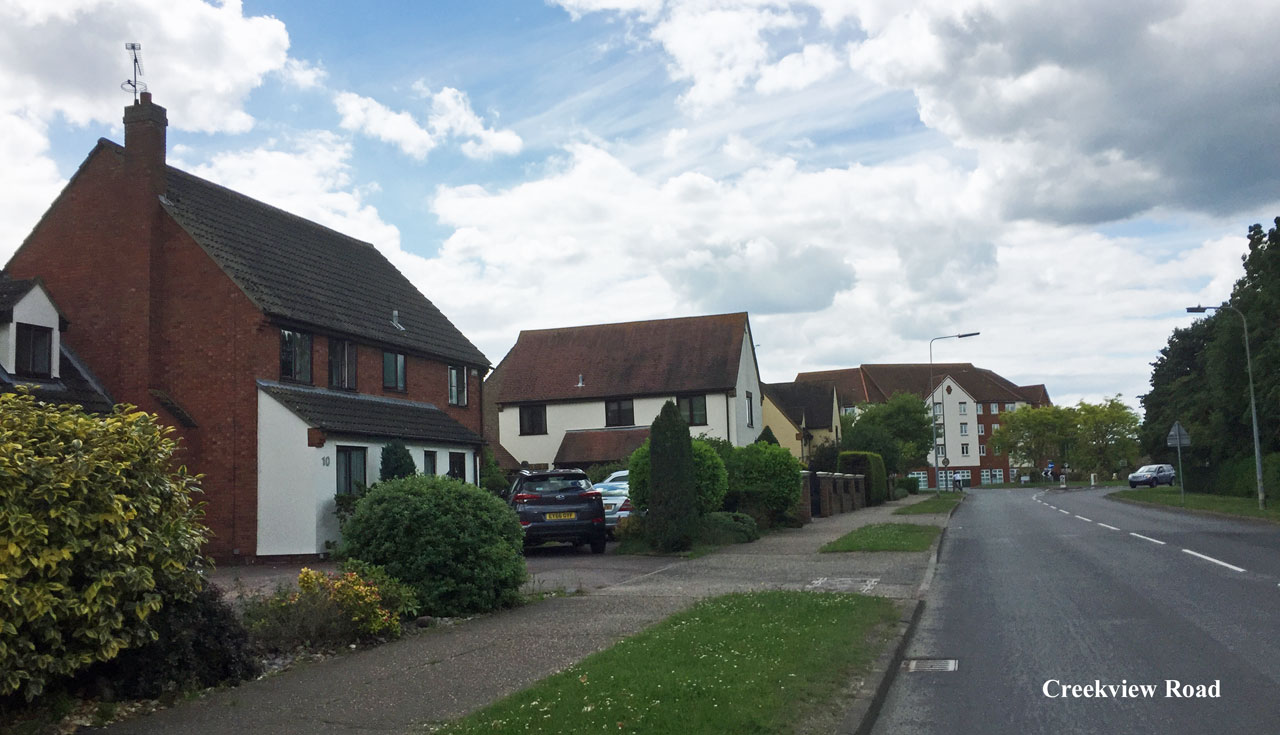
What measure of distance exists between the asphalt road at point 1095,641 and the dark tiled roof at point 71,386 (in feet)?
52.8

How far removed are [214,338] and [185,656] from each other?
1570 centimetres

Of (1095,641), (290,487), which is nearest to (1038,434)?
(290,487)

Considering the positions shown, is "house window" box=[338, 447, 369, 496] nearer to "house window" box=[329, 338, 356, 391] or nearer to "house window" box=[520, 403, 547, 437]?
"house window" box=[329, 338, 356, 391]

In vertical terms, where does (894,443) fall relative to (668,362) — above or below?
below

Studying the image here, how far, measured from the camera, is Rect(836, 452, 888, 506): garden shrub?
47.3 meters

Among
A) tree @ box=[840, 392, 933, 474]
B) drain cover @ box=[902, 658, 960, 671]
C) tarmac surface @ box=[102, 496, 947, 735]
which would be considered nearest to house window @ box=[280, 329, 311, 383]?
tarmac surface @ box=[102, 496, 947, 735]

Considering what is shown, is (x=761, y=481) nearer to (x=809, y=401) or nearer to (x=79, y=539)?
(x=79, y=539)

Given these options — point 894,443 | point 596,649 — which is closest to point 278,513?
point 596,649

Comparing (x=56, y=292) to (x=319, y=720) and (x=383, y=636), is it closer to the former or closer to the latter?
(x=383, y=636)

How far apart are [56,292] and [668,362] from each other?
3040 cm

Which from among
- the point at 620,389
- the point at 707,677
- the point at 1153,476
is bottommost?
the point at 1153,476

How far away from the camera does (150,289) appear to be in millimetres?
22391

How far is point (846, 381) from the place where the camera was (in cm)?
12825

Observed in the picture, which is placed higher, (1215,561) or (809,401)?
(809,401)
